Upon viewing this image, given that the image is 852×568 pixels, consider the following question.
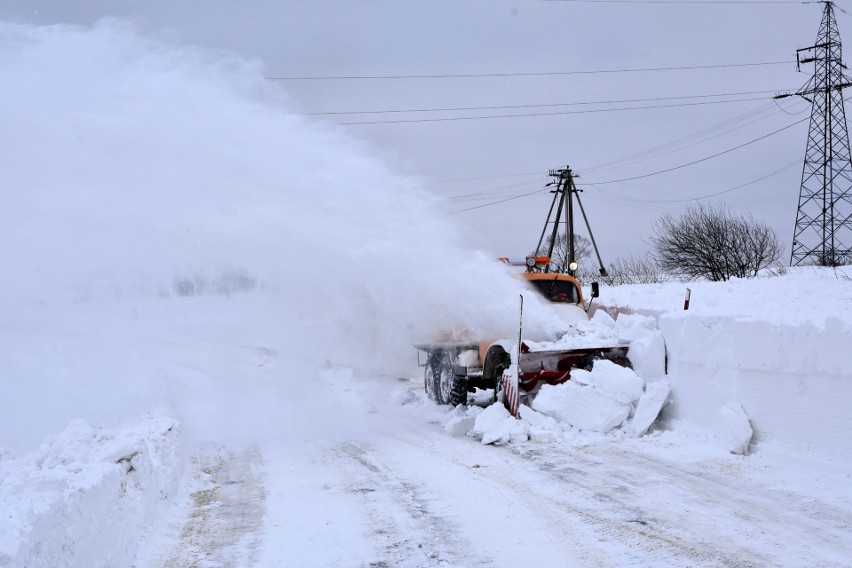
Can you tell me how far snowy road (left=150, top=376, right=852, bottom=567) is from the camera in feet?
16.3

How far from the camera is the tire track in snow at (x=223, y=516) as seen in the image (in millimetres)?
5047

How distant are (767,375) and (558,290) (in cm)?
477

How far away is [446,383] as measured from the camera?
40.1 feet

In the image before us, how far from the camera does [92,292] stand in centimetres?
1348

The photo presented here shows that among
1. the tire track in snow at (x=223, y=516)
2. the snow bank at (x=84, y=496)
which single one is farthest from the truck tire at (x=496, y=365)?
the snow bank at (x=84, y=496)

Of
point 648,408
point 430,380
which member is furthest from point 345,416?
point 648,408

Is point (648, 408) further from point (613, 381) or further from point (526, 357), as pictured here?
point (526, 357)

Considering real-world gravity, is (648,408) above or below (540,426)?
above

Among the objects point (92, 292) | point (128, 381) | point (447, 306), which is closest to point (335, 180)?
point (447, 306)

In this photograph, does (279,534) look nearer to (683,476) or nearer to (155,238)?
(683,476)

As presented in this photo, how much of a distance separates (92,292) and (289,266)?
4.54 metres

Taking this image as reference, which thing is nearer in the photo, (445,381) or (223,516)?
(223,516)

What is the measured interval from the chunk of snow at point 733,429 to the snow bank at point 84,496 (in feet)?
19.9

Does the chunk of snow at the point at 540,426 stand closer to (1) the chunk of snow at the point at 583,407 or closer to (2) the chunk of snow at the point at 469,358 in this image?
(1) the chunk of snow at the point at 583,407
